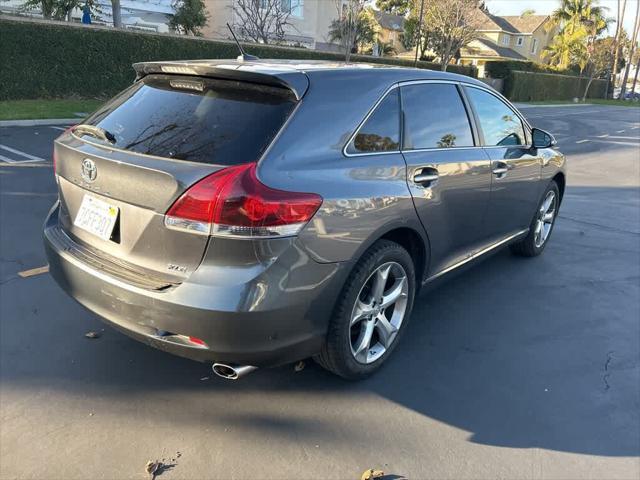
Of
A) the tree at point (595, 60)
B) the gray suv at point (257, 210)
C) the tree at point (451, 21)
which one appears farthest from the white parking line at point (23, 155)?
the tree at point (595, 60)

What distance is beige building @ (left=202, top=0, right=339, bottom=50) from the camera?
31.6 metres

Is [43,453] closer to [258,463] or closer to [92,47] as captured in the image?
[258,463]

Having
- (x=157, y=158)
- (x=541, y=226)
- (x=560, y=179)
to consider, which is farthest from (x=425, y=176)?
(x=560, y=179)

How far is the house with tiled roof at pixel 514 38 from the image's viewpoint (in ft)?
187

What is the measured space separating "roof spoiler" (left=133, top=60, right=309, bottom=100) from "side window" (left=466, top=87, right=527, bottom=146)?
5.62ft

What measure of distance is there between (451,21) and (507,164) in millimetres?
31139

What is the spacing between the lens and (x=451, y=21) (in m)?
32.0

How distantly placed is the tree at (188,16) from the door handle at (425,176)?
91.5 feet

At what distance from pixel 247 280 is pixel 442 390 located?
144 centimetres

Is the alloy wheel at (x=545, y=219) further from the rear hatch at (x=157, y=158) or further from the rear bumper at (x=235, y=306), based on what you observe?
the rear hatch at (x=157, y=158)

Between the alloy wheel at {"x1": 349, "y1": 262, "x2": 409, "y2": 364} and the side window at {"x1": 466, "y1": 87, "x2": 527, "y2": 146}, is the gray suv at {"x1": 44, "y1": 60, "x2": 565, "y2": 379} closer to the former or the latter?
the alloy wheel at {"x1": 349, "y1": 262, "x2": 409, "y2": 364}

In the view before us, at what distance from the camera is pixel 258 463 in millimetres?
2467

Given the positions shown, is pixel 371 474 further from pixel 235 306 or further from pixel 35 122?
pixel 35 122

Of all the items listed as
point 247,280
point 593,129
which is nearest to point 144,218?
A: point 247,280
